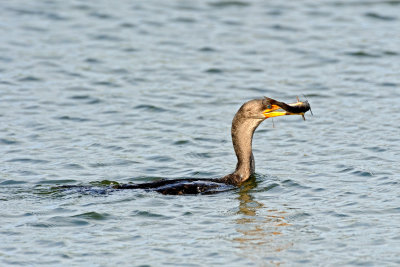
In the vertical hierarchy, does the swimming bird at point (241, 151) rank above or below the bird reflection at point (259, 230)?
above

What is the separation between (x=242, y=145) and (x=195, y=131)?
2.85m

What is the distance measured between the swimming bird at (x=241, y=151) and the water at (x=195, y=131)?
0.15m

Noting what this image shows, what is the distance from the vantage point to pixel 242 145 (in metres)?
11.6

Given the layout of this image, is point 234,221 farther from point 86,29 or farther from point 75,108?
point 86,29

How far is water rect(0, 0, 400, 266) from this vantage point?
9.47 meters

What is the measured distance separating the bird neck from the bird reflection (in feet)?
0.89

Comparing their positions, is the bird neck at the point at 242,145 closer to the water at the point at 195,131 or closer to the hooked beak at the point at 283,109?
the water at the point at 195,131

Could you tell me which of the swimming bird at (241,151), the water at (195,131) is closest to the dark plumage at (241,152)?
the swimming bird at (241,151)

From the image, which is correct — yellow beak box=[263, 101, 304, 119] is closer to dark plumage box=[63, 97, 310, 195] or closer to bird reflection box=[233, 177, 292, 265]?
dark plumage box=[63, 97, 310, 195]

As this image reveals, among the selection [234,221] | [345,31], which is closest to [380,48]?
[345,31]

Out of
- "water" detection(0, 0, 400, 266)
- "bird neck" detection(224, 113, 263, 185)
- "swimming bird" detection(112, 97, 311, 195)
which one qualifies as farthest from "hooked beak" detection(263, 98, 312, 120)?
"water" detection(0, 0, 400, 266)

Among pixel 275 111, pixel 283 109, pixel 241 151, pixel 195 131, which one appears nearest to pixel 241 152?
pixel 241 151

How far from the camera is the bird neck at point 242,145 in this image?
11.5 metres

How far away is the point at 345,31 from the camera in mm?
20125
